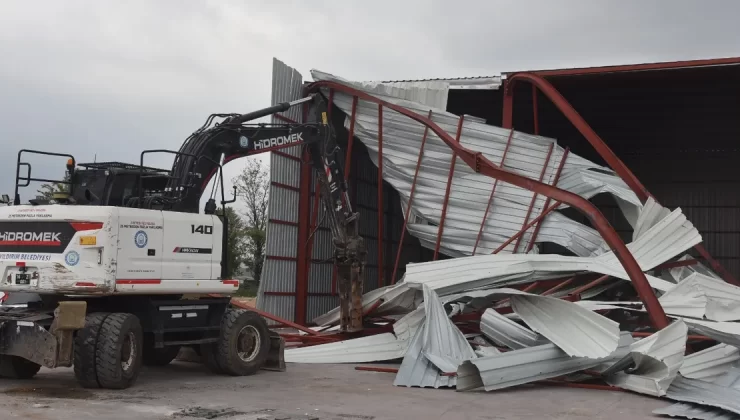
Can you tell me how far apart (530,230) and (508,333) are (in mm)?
6669

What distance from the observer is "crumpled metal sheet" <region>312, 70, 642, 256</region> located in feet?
63.2

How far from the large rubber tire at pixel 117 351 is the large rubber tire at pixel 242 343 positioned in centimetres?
181

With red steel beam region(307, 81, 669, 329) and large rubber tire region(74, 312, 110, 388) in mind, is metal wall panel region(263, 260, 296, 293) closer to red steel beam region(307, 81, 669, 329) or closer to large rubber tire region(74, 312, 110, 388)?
Result: red steel beam region(307, 81, 669, 329)

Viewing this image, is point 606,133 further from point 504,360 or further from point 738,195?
point 504,360

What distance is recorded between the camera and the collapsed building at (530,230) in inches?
466

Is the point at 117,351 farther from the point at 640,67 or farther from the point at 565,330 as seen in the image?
the point at 640,67

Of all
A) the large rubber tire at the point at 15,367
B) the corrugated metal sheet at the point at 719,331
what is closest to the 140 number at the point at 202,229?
the large rubber tire at the point at 15,367

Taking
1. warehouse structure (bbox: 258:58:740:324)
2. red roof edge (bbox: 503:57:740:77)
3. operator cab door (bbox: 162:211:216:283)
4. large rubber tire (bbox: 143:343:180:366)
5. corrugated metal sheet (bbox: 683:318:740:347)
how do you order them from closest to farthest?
operator cab door (bbox: 162:211:216:283), corrugated metal sheet (bbox: 683:318:740:347), large rubber tire (bbox: 143:343:180:366), red roof edge (bbox: 503:57:740:77), warehouse structure (bbox: 258:58:740:324)

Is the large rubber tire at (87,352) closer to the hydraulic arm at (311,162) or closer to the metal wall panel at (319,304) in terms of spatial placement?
the hydraulic arm at (311,162)

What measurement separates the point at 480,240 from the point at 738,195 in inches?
522

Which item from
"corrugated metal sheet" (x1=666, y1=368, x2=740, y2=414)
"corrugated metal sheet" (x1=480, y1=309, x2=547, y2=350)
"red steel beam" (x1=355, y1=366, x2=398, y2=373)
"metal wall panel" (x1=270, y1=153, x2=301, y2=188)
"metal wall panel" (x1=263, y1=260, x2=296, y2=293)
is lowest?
"red steel beam" (x1=355, y1=366, x2=398, y2=373)

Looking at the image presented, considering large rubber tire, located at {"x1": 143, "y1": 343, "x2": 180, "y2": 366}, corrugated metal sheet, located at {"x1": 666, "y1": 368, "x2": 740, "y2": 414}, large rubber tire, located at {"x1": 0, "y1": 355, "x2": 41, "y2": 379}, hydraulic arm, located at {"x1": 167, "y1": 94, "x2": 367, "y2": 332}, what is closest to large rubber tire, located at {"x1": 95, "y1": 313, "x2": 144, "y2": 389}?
large rubber tire, located at {"x1": 0, "y1": 355, "x2": 41, "y2": 379}

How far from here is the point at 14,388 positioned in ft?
35.7

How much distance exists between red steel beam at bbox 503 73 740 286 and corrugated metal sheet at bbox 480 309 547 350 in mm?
5609
